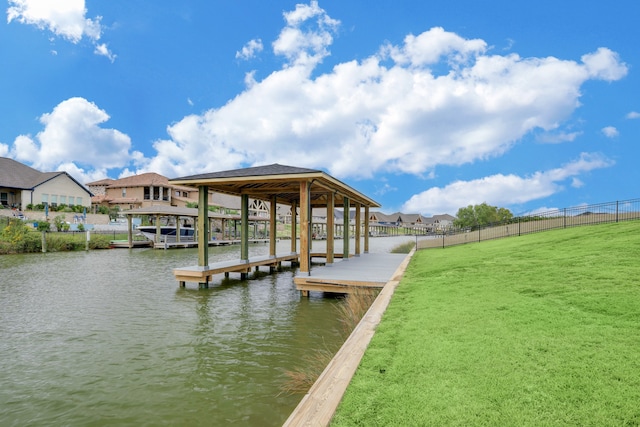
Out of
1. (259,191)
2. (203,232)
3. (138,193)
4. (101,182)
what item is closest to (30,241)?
(203,232)

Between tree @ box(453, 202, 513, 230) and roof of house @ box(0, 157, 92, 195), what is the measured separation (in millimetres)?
58599

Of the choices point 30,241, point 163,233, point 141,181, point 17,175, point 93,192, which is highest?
point 141,181

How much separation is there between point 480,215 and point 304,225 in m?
53.9

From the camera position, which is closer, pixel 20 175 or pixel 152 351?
pixel 152 351

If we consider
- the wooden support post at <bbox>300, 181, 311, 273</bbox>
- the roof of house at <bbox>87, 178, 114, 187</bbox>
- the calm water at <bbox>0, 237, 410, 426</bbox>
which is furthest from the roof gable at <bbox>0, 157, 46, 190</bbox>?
the wooden support post at <bbox>300, 181, 311, 273</bbox>

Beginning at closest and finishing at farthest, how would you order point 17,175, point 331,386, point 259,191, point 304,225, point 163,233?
1. point 331,386
2. point 304,225
3. point 259,191
4. point 163,233
5. point 17,175

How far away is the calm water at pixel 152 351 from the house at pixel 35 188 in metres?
31.1

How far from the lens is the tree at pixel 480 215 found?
55.0m

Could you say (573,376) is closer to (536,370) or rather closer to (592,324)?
(536,370)

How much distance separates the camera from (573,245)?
36.5 ft

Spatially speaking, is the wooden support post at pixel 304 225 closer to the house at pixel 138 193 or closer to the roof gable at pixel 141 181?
the house at pixel 138 193

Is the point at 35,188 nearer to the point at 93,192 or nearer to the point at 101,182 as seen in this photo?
the point at 101,182

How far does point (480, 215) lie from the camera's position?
57.0 m

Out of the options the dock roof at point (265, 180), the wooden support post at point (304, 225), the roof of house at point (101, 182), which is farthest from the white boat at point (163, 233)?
the roof of house at point (101, 182)
